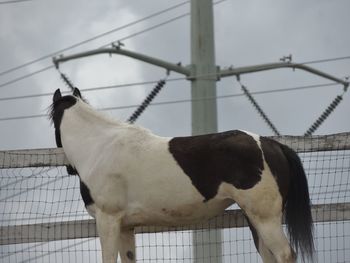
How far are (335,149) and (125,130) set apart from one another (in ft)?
6.24

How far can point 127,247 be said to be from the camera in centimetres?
945

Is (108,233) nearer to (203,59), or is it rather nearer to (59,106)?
(59,106)

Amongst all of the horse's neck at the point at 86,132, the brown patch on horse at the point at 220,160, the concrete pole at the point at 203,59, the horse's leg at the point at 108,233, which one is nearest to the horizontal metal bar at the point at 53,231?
the horse's neck at the point at 86,132

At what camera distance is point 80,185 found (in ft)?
30.6

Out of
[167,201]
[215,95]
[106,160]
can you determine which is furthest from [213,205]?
[215,95]

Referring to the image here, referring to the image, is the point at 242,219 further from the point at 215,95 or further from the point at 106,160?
the point at 215,95

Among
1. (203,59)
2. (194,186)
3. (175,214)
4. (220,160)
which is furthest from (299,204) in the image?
(203,59)

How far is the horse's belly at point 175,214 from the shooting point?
29.3 ft

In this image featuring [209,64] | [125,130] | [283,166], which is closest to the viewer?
[283,166]

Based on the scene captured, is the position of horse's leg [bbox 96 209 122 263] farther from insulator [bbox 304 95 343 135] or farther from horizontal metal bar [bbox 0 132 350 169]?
insulator [bbox 304 95 343 135]

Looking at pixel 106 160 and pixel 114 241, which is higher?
pixel 106 160

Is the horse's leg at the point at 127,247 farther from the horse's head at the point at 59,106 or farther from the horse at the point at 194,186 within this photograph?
the horse's head at the point at 59,106

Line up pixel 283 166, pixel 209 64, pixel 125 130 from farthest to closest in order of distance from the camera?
pixel 209 64 → pixel 125 130 → pixel 283 166

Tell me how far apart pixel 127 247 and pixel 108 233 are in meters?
0.45
